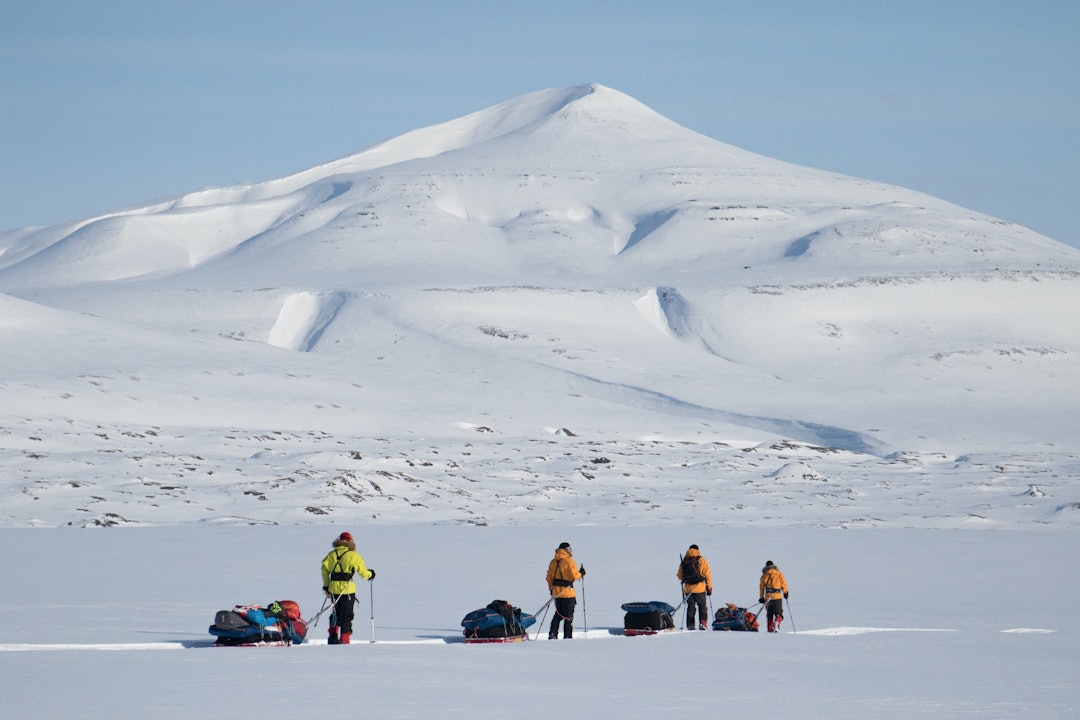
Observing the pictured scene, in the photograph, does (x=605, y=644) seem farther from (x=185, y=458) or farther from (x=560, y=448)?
(x=560, y=448)

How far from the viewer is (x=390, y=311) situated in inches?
2933

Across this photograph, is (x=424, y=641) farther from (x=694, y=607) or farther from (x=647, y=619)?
(x=694, y=607)

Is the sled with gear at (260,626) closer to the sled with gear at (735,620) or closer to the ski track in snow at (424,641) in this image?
the ski track in snow at (424,641)

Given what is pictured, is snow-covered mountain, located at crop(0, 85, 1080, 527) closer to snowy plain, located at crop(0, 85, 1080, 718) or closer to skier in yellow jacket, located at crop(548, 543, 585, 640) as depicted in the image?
snowy plain, located at crop(0, 85, 1080, 718)

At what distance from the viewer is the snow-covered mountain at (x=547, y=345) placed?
33156 mm

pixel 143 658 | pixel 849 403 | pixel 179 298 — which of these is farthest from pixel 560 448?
pixel 179 298

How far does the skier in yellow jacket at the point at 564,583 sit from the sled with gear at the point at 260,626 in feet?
8.97

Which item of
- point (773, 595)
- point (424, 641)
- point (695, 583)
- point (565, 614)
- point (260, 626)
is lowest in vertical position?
point (424, 641)

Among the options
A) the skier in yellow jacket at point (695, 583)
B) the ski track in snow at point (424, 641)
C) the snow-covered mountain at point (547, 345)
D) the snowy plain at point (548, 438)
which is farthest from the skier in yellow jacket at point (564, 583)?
the snow-covered mountain at point (547, 345)

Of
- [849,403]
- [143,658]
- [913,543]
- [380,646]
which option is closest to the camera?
[143,658]

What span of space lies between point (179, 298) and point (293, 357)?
26096 mm

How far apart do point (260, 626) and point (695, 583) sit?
16.9 ft

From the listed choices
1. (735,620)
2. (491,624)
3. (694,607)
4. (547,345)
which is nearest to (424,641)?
(491,624)

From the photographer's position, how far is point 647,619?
15367 millimetres
